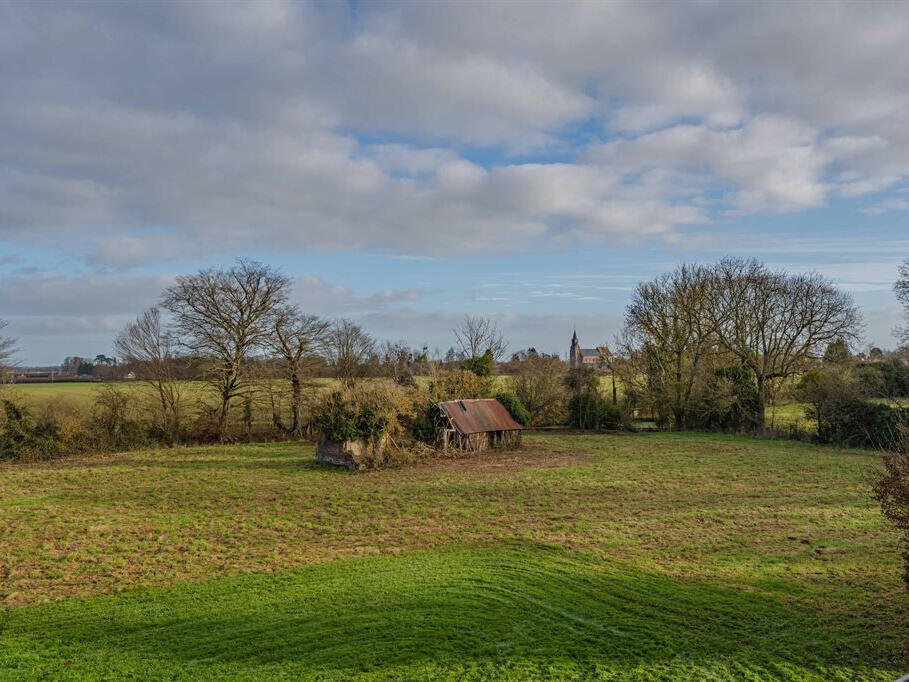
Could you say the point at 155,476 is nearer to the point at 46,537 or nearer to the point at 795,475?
the point at 46,537

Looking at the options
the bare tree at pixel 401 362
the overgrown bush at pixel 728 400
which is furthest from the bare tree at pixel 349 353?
the overgrown bush at pixel 728 400

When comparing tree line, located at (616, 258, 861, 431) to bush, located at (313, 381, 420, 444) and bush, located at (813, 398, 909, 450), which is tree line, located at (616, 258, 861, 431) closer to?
bush, located at (813, 398, 909, 450)

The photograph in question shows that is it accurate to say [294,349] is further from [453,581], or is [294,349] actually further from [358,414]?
[453,581]

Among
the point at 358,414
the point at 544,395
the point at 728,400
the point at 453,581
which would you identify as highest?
the point at 544,395

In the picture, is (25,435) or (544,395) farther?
(544,395)

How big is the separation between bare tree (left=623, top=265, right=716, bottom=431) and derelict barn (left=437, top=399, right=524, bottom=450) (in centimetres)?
1235

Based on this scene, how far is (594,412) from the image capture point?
36.5 metres

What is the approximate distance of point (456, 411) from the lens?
27156mm

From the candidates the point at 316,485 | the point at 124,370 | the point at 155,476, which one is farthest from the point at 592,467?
the point at 124,370

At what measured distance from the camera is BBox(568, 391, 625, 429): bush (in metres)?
36.3

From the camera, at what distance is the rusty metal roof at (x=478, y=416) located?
87.8ft

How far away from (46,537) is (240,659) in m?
8.56

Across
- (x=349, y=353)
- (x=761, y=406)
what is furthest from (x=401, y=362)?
(x=761, y=406)

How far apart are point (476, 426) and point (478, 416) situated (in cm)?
73
